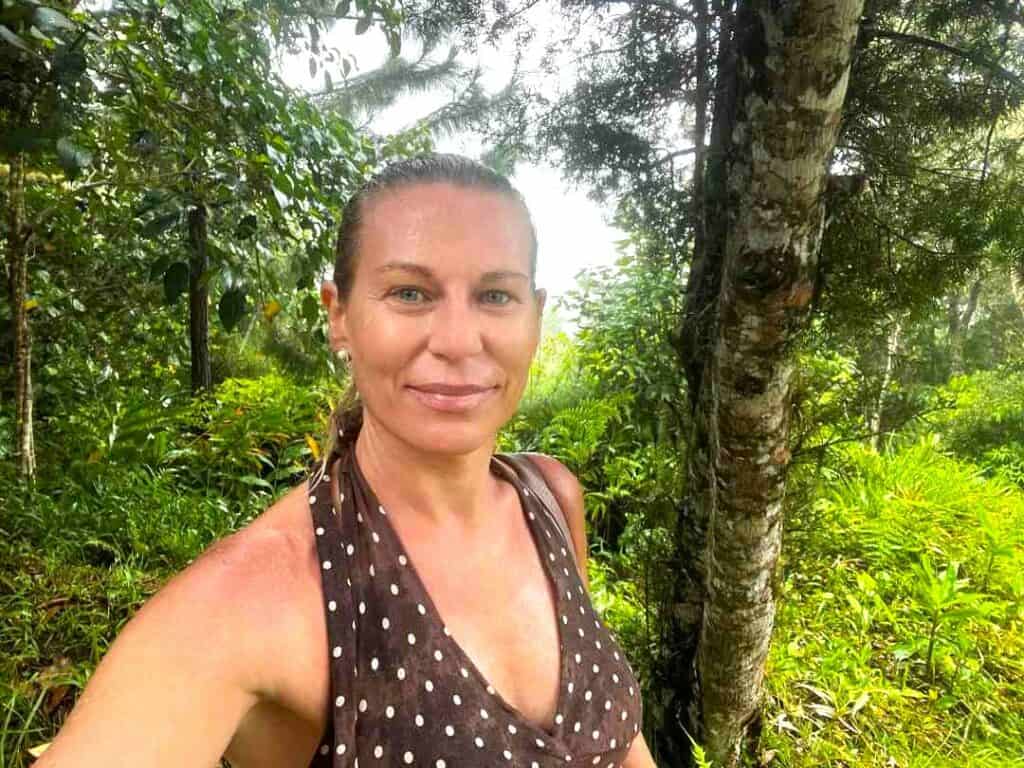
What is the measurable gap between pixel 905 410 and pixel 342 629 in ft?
5.65

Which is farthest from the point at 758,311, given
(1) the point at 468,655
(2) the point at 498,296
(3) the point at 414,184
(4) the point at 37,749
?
(4) the point at 37,749

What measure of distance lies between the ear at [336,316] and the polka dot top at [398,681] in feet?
0.58

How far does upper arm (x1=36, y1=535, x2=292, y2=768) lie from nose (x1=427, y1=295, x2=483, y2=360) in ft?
1.19

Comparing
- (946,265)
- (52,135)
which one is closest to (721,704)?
(946,265)

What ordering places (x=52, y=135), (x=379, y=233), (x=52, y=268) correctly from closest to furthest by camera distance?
1. (x=379, y=233)
2. (x=52, y=135)
3. (x=52, y=268)

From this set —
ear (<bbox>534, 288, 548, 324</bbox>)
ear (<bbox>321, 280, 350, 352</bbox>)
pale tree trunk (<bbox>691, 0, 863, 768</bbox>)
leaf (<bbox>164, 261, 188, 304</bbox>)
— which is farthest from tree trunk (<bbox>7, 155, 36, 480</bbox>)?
pale tree trunk (<bbox>691, 0, 863, 768</bbox>)

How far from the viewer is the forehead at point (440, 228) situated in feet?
2.93

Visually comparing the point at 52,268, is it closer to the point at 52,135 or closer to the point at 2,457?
the point at 2,457

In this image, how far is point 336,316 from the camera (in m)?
1.00

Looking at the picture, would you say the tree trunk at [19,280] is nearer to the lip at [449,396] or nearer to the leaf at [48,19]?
the leaf at [48,19]

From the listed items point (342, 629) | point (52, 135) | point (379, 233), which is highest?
point (52, 135)

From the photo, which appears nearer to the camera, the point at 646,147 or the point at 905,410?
→ the point at 905,410

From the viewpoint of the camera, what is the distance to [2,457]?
300 centimetres

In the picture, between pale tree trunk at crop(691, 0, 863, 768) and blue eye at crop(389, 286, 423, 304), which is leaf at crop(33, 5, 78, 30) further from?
pale tree trunk at crop(691, 0, 863, 768)
